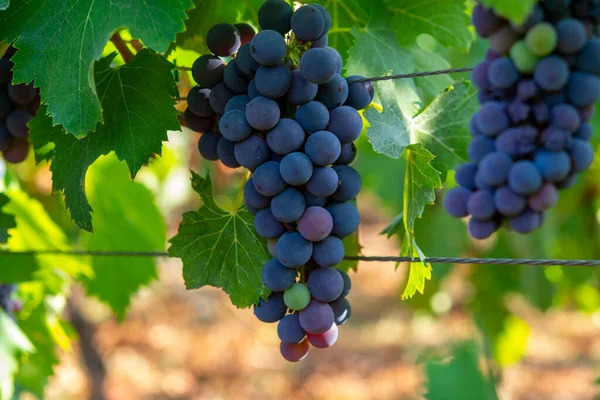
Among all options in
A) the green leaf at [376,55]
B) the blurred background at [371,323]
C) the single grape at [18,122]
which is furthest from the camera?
the blurred background at [371,323]

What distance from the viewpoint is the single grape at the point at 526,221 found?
29.4 inches

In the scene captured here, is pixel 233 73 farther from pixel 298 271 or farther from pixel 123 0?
pixel 298 271

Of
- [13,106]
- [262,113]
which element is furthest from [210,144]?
[13,106]

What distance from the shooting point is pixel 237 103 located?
2.56ft

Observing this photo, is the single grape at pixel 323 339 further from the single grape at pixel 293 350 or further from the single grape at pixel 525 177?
the single grape at pixel 525 177

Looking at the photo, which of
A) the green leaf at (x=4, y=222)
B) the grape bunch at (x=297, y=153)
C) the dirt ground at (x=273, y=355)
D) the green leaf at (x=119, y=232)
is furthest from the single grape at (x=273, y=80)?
the dirt ground at (x=273, y=355)

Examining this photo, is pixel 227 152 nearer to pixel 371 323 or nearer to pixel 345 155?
pixel 345 155

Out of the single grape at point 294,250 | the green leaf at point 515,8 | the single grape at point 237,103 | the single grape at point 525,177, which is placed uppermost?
the green leaf at point 515,8

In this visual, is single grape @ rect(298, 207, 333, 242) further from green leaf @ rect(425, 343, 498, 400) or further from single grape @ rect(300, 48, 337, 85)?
green leaf @ rect(425, 343, 498, 400)

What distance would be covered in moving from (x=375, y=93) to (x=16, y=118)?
1.87 ft

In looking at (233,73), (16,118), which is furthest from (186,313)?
(233,73)

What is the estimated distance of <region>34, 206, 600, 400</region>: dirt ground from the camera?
3.55 meters

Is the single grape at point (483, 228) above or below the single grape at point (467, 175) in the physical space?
below

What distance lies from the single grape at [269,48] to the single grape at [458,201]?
29 cm
